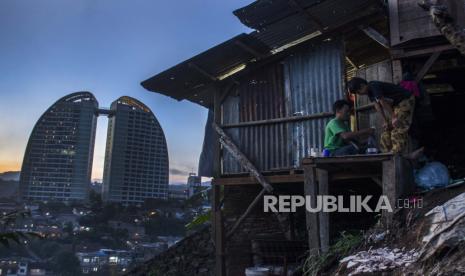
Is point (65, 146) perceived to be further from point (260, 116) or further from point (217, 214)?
point (260, 116)

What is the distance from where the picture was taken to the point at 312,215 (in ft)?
17.4

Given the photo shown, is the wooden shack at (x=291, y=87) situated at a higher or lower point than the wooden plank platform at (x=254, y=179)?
higher

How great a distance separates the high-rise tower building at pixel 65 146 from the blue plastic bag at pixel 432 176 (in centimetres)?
3454

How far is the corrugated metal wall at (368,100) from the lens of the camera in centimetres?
677

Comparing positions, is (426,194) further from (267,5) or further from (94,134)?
(94,134)

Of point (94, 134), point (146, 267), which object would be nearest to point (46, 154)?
point (94, 134)

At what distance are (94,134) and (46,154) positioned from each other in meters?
4.77

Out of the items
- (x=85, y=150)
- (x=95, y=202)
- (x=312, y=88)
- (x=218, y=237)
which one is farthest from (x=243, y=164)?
(x=85, y=150)

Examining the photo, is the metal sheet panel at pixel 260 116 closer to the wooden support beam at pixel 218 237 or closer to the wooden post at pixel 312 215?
the wooden support beam at pixel 218 237

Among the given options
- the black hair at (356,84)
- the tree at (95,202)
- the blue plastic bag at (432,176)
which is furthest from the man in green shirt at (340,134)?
the tree at (95,202)

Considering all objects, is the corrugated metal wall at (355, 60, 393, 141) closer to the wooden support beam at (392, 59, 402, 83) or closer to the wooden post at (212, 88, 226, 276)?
the wooden support beam at (392, 59, 402, 83)

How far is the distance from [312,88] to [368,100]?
1118 mm

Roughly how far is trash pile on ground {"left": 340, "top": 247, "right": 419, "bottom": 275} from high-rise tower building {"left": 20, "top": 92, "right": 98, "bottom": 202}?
115 ft

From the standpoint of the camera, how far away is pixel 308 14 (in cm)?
685
